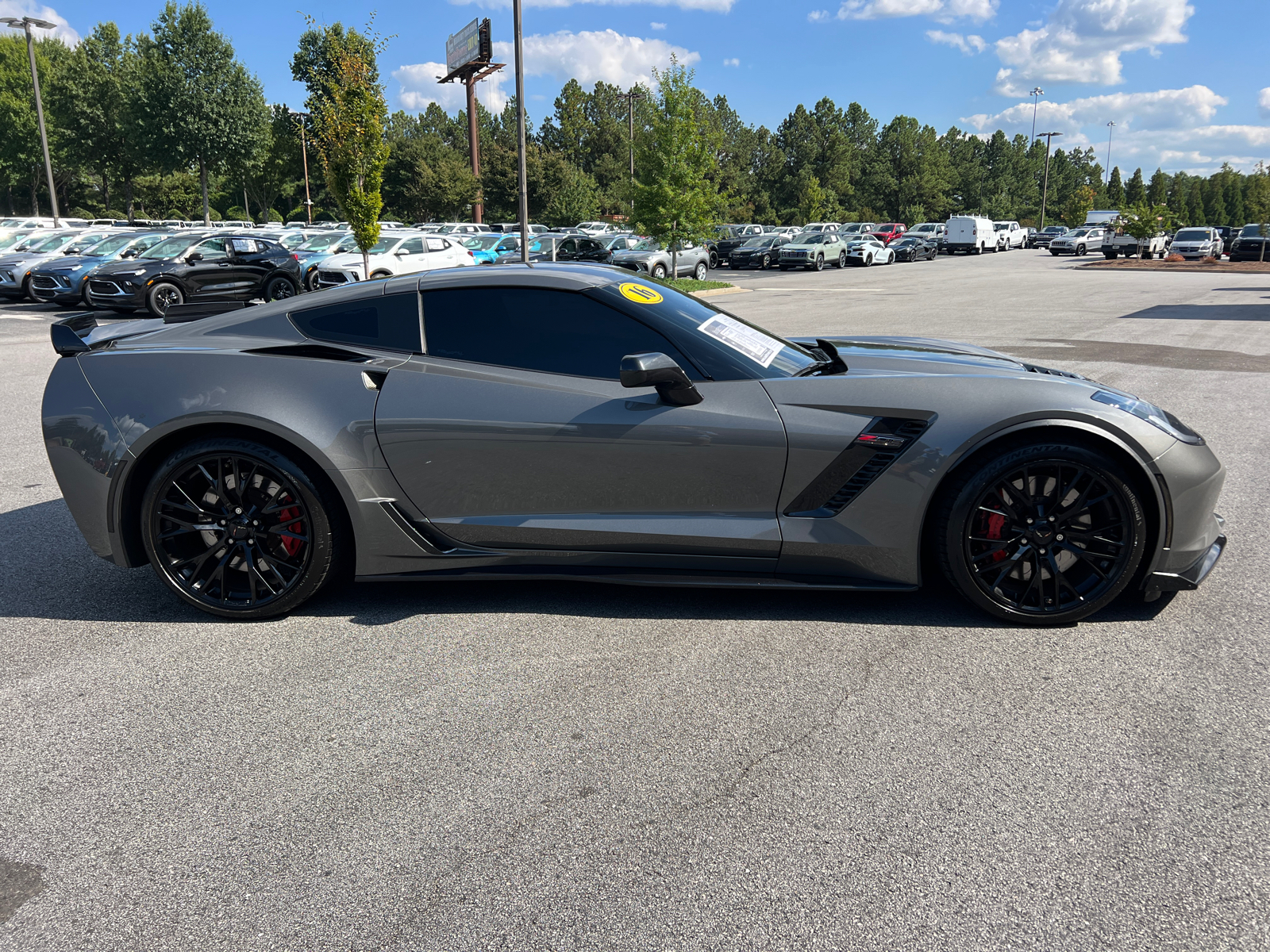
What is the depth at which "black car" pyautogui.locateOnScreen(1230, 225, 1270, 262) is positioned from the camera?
1578 inches

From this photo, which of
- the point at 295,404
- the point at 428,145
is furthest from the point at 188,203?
the point at 295,404

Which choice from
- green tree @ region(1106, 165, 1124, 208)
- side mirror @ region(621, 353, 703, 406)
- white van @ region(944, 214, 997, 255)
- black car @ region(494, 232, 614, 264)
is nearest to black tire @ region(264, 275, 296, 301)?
black car @ region(494, 232, 614, 264)

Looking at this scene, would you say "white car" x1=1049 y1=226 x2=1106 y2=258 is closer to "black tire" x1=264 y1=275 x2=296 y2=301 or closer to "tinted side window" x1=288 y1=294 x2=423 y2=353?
"black tire" x1=264 y1=275 x2=296 y2=301

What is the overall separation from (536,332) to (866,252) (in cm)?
4102

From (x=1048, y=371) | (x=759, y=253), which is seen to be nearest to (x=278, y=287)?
(x=1048, y=371)

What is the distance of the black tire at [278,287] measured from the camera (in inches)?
798

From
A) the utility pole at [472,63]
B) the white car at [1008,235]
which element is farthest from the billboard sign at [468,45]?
the white car at [1008,235]

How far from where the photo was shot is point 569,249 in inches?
1142

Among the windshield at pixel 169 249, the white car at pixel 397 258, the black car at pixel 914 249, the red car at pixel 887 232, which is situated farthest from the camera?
the red car at pixel 887 232

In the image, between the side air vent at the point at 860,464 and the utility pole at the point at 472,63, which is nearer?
the side air vent at the point at 860,464

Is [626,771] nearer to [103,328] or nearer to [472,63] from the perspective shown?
[103,328]

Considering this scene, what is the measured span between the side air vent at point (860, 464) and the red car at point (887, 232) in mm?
49561

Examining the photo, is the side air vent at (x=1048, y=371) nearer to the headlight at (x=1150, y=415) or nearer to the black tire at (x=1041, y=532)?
the headlight at (x=1150, y=415)

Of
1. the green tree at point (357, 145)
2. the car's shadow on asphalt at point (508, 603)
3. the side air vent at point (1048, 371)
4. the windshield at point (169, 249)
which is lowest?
the car's shadow on asphalt at point (508, 603)
